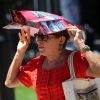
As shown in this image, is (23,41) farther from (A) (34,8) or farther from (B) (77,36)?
(A) (34,8)

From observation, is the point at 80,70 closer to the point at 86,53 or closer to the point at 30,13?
the point at 86,53

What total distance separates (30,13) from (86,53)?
532 millimetres

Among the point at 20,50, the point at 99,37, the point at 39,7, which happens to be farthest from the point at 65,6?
the point at 20,50

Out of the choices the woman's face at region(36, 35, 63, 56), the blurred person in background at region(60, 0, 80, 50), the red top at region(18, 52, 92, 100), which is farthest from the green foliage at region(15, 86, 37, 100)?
the woman's face at region(36, 35, 63, 56)

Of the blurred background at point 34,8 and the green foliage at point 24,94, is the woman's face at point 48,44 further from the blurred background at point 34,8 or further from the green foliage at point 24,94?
the green foliage at point 24,94

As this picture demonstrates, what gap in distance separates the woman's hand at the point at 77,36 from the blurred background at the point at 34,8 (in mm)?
1835

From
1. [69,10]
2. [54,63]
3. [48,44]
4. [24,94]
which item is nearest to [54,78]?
[54,63]

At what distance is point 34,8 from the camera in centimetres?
741

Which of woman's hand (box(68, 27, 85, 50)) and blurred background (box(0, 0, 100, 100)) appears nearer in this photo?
woman's hand (box(68, 27, 85, 50))

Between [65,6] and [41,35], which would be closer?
[41,35]

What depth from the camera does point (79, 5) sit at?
25.2ft

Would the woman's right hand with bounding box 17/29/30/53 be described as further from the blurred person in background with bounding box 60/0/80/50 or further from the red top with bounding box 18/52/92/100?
the blurred person in background with bounding box 60/0/80/50

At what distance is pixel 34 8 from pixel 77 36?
370 cm

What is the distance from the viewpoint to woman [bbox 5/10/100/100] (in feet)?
12.3
